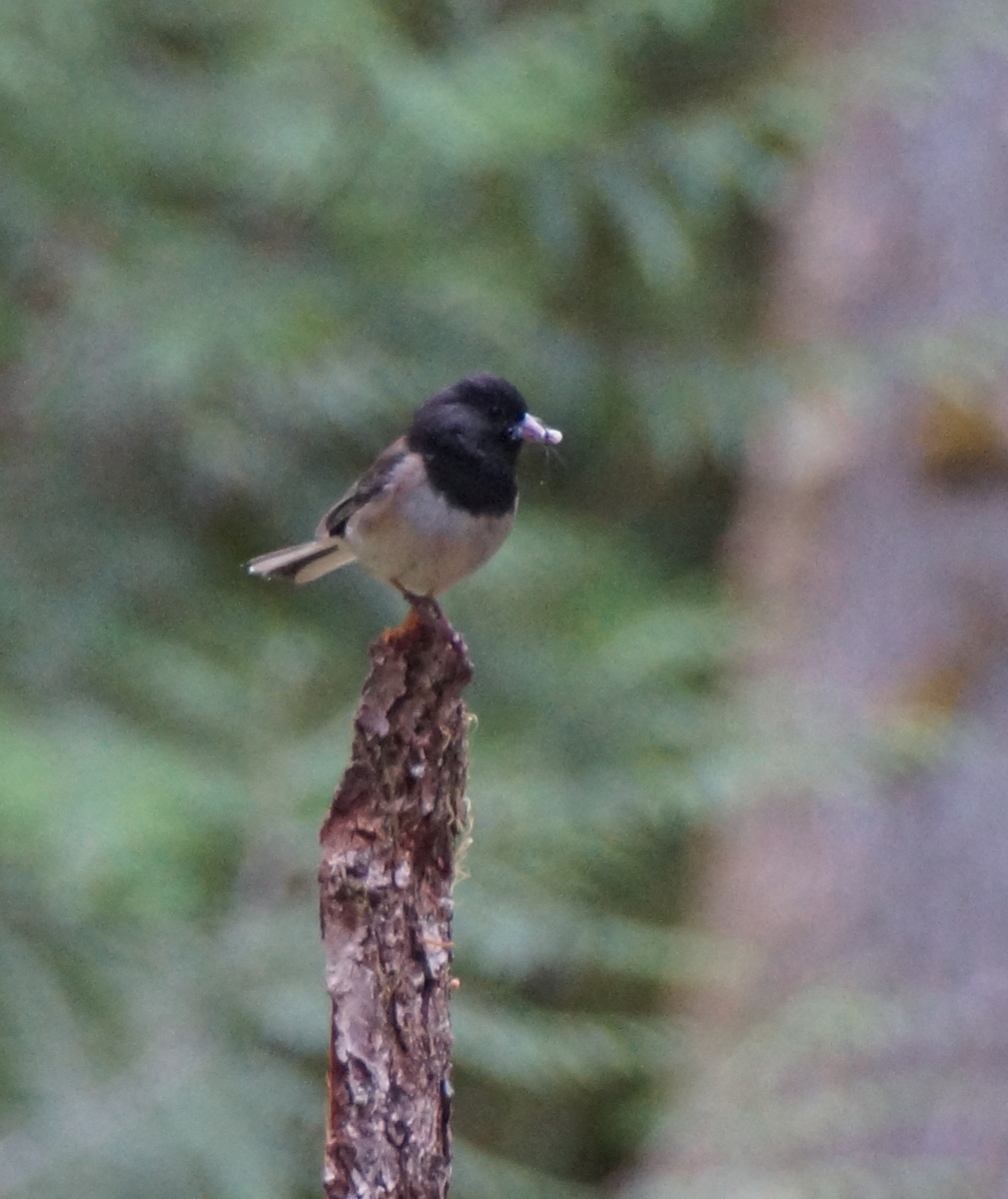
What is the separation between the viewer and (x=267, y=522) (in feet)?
14.6

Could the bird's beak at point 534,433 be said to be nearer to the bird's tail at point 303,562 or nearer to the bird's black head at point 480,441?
the bird's black head at point 480,441

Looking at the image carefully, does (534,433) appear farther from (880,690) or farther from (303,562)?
(880,690)

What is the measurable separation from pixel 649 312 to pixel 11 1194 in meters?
3.70

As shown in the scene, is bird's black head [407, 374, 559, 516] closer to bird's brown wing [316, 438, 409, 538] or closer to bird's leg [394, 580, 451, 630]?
bird's brown wing [316, 438, 409, 538]

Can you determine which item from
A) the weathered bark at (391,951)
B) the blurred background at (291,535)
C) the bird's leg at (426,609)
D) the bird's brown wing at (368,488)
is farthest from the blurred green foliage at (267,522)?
the weathered bark at (391,951)

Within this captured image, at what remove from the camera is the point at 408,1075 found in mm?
1811

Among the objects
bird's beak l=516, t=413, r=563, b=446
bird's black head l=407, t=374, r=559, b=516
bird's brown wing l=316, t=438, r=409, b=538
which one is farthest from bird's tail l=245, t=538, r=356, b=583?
bird's beak l=516, t=413, r=563, b=446

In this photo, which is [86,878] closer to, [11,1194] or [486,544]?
[11,1194]

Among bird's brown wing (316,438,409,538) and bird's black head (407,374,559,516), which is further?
bird's brown wing (316,438,409,538)

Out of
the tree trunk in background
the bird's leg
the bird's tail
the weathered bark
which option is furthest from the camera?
the tree trunk in background

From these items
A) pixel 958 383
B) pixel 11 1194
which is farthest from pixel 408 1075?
pixel 958 383

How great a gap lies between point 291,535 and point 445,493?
1406mm

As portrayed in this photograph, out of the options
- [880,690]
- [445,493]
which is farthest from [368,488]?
[880,690]

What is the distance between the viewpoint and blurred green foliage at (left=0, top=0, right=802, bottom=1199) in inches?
140
